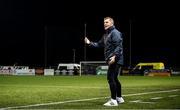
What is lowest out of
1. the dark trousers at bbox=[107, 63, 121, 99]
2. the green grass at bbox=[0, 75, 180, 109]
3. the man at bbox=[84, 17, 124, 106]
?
the green grass at bbox=[0, 75, 180, 109]

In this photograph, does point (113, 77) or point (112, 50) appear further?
point (113, 77)

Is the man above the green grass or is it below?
above

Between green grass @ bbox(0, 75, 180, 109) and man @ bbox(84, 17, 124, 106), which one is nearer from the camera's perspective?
green grass @ bbox(0, 75, 180, 109)

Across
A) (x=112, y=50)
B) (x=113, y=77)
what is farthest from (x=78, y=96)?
(x=112, y=50)

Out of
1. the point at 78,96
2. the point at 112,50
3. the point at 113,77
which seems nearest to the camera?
the point at 112,50

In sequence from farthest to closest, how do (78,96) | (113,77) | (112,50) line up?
(78,96) → (113,77) → (112,50)

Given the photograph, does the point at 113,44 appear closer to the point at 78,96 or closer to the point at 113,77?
the point at 113,77

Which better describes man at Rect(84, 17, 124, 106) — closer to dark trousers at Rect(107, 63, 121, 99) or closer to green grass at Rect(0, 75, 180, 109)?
dark trousers at Rect(107, 63, 121, 99)

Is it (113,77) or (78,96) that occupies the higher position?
(113,77)

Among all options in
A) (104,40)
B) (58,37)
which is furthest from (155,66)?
(104,40)

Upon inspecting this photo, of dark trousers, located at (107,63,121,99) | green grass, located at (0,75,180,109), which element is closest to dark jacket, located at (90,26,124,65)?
dark trousers, located at (107,63,121,99)

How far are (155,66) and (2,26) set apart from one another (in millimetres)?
46372

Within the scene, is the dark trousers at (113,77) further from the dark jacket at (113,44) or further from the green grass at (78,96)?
the green grass at (78,96)

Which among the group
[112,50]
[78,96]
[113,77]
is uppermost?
[112,50]
